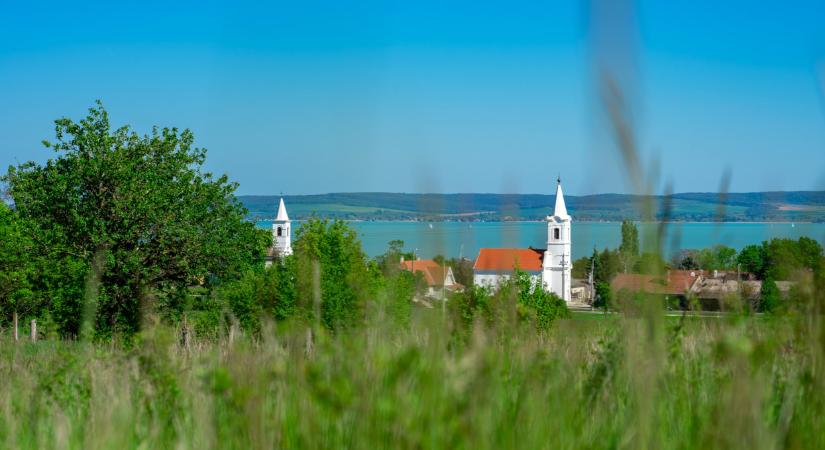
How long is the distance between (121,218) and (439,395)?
31.3 meters

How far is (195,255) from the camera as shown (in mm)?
31984

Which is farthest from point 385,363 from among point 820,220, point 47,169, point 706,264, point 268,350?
point 47,169

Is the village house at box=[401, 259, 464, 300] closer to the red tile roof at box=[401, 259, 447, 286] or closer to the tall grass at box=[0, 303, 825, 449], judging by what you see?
the red tile roof at box=[401, 259, 447, 286]

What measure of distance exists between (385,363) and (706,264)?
1.37 metres

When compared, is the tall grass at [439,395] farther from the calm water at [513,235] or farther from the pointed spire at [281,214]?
the pointed spire at [281,214]

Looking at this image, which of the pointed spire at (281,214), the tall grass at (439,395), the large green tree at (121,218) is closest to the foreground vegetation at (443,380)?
the tall grass at (439,395)

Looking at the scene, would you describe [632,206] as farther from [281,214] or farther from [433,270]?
[281,214]

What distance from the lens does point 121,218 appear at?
31312mm

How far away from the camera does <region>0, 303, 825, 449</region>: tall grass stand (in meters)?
1.84

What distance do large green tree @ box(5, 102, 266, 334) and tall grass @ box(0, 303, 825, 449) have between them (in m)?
27.9

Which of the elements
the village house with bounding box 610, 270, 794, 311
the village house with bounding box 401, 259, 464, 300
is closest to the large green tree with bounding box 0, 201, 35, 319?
the village house with bounding box 401, 259, 464, 300

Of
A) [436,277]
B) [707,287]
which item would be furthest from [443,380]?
[707,287]

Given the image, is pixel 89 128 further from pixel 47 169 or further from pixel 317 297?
pixel 317 297

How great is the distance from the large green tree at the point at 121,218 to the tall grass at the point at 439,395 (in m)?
27.9
